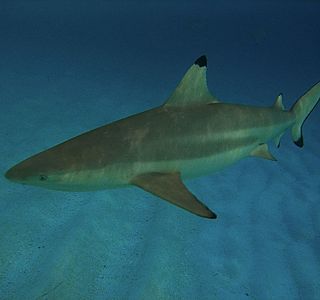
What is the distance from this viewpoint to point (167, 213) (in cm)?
464

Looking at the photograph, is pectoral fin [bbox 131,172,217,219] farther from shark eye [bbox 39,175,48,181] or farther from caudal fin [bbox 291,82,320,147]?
caudal fin [bbox 291,82,320,147]

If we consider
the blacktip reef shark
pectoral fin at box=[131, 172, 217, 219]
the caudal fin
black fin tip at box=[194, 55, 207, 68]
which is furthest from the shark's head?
the caudal fin

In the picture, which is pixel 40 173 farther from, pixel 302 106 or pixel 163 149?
pixel 302 106

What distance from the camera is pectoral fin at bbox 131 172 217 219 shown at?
2596 millimetres

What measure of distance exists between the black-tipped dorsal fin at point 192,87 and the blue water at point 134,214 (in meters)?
1.56

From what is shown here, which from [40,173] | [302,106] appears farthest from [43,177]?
[302,106]

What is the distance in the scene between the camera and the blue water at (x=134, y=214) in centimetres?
366

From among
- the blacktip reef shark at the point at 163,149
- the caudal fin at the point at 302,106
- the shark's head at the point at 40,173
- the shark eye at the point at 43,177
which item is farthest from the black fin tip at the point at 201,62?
the caudal fin at the point at 302,106

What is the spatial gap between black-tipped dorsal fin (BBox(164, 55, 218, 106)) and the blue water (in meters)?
1.56

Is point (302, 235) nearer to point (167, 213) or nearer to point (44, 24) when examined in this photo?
point (167, 213)

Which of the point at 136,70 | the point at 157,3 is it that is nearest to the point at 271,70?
the point at 136,70

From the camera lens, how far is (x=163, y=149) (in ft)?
10.2

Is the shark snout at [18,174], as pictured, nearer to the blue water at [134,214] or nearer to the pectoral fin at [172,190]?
the pectoral fin at [172,190]

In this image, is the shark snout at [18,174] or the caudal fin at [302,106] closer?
the shark snout at [18,174]
